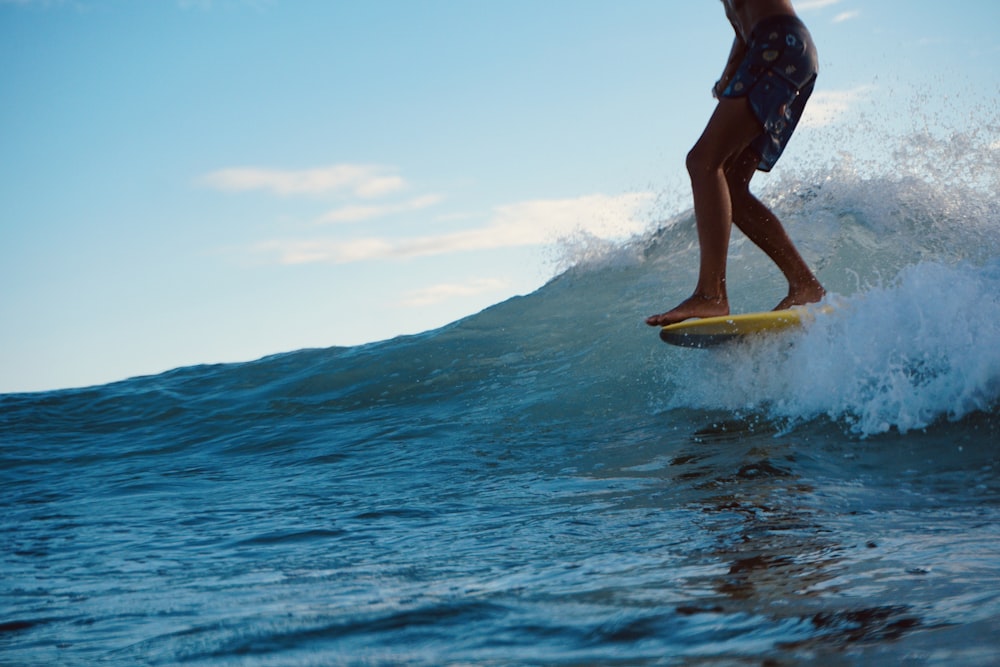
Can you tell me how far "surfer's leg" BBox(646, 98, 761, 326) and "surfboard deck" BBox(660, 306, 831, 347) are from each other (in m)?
0.04

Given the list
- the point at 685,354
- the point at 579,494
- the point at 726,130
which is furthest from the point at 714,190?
the point at 579,494

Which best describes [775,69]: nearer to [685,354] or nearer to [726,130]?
[726,130]

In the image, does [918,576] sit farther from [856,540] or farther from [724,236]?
[724,236]

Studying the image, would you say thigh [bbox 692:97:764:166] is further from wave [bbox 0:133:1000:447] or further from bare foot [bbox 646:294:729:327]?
wave [bbox 0:133:1000:447]

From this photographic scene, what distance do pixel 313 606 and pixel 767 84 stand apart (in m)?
2.89

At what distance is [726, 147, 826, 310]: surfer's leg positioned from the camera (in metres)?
4.04

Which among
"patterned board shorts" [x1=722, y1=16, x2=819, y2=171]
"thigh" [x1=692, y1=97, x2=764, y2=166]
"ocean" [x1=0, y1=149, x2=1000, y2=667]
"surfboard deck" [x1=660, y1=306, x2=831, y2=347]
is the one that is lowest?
"ocean" [x1=0, y1=149, x2=1000, y2=667]

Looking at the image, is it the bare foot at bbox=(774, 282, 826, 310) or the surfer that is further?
the bare foot at bbox=(774, 282, 826, 310)

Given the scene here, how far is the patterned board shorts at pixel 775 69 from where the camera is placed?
3744mm

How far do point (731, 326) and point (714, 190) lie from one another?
0.57m

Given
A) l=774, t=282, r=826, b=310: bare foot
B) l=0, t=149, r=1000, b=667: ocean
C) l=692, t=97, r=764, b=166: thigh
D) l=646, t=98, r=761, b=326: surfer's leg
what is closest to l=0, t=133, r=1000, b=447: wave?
→ l=0, t=149, r=1000, b=667: ocean

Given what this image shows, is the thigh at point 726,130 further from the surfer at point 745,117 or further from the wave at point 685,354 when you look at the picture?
the wave at point 685,354

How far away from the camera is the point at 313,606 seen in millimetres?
1850

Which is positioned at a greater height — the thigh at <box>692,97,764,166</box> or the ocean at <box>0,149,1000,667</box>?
the thigh at <box>692,97,764,166</box>
